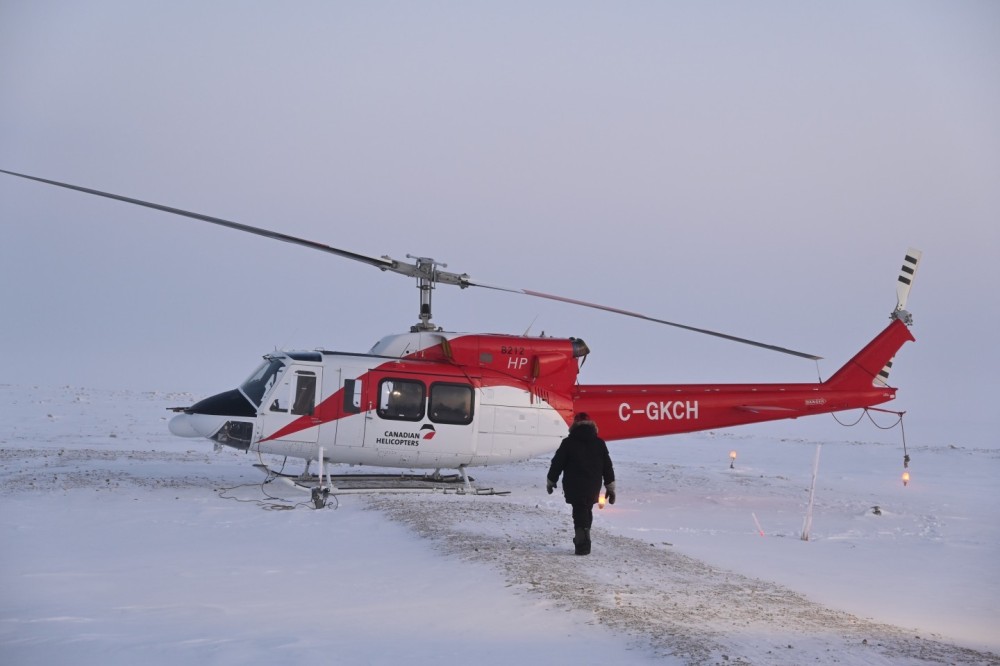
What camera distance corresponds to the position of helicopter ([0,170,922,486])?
1357cm

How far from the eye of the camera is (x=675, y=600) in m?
7.21

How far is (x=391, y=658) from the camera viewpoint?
5.34 meters

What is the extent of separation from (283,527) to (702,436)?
31.8m

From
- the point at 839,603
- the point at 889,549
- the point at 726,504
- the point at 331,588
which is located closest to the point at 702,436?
the point at 726,504

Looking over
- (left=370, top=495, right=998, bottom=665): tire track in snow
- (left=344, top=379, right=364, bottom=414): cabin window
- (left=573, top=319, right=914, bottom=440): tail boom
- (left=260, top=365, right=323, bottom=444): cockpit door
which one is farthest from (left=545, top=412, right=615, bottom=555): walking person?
(left=573, top=319, right=914, bottom=440): tail boom

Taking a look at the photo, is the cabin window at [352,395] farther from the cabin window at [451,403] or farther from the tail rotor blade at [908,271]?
the tail rotor blade at [908,271]

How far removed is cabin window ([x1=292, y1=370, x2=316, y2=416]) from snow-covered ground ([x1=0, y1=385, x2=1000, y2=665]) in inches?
52.5

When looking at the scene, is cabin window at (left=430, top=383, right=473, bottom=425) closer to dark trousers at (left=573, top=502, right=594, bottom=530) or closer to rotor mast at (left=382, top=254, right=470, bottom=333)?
rotor mast at (left=382, top=254, right=470, bottom=333)

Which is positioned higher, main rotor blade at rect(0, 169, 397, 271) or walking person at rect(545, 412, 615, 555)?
main rotor blade at rect(0, 169, 397, 271)

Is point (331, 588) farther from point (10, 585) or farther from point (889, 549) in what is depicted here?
point (889, 549)

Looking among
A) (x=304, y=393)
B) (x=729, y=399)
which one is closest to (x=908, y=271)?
(x=729, y=399)

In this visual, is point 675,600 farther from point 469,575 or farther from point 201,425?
point 201,425

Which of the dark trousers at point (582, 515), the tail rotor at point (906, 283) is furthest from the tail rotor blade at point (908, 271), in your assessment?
the dark trousers at point (582, 515)

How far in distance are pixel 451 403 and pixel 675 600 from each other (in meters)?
7.56
